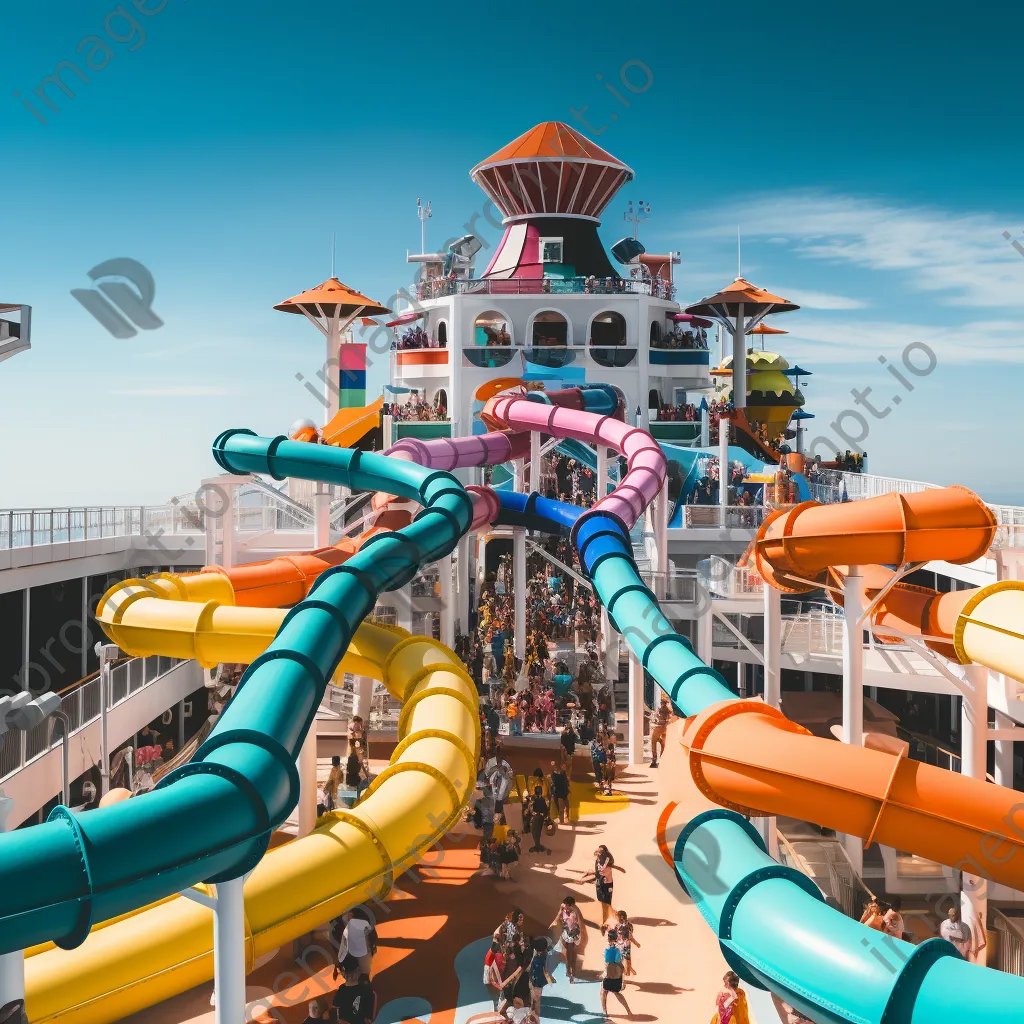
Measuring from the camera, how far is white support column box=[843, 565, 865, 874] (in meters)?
13.9

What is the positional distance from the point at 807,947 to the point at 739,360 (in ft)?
114

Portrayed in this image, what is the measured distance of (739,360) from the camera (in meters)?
40.5

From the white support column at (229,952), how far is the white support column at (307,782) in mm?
4996

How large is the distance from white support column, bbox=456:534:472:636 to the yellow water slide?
26.2ft

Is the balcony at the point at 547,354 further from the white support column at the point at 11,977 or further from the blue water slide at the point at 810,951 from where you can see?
the white support column at the point at 11,977

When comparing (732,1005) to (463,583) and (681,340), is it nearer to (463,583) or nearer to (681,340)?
(463,583)

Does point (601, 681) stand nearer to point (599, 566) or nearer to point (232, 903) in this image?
point (599, 566)

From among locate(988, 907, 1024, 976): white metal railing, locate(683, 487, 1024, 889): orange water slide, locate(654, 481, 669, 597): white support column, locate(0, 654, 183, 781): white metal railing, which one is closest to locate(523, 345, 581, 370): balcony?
locate(654, 481, 669, 597): white support column

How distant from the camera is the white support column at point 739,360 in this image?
39.9 meters

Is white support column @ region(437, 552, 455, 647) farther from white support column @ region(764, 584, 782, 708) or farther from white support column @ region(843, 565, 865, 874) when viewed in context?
white support column @ region(843, 565, 865, 874)

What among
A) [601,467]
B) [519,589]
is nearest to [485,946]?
[519,589]

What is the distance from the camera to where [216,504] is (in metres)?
21.4

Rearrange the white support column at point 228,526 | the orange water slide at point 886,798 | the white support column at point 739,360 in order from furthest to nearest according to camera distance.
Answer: the white support column at point 739,360 → the white support column at point 228,526 → the orange water slide at point 886,798

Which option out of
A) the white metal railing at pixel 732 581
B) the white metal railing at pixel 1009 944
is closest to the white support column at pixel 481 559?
the white metal railing at pixel 732 581
